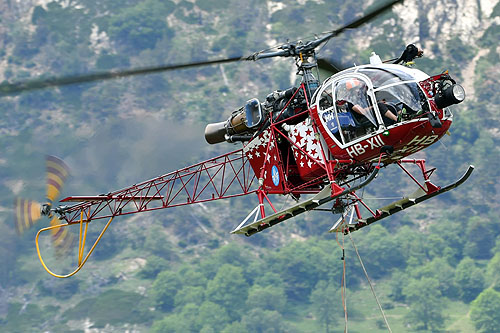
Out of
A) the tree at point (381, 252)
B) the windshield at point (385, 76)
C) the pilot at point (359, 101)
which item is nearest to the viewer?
the pilot at point (359, 101)

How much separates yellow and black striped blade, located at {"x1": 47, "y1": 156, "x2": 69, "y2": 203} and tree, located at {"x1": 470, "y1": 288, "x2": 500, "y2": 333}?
117 metres

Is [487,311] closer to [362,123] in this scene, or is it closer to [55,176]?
[55,176]

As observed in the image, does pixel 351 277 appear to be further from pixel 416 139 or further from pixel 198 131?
pixel 416 139

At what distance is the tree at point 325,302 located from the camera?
142 metres

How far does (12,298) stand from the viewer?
145 m

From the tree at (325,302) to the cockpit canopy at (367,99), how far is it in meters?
117

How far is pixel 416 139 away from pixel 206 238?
5540 inches

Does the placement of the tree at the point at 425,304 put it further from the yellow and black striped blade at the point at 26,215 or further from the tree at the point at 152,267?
the yellow and black striped blade at the point at 26,215

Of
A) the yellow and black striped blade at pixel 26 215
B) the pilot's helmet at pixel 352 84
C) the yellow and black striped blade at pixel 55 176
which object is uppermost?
the yellow and black striped blade at pixel 55 176

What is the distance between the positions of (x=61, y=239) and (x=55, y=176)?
245 centimetres

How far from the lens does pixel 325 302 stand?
484ft

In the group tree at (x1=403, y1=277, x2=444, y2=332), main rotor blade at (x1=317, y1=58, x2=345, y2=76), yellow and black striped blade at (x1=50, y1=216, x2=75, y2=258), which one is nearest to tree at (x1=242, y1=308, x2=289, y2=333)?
tree at (x1=403, y1=277, x2=444, y2=332)

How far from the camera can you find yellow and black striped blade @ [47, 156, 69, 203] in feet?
99.3

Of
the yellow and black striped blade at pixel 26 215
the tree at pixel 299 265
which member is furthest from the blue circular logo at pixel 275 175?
the tree at pixel 299 265
